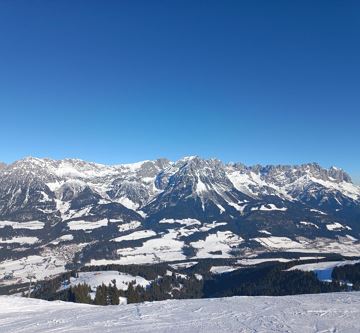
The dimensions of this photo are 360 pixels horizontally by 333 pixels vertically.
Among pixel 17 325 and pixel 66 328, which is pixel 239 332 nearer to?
pixel 66 328

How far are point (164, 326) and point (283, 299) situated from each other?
21.5m

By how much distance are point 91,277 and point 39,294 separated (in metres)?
29.1

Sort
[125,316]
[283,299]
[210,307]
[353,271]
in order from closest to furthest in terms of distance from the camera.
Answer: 1. [125,316]
2. [210,307]
3. [283,299]
4. [353,271]

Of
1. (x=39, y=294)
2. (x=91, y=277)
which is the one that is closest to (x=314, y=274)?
(x=91, y=277)

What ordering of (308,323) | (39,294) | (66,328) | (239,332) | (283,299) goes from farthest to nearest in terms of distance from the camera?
(39,294) < (283,299) < (66,328) < (308,323) < (239,332)

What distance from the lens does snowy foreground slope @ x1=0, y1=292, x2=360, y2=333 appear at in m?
38.5

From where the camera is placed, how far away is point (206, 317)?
146 feet

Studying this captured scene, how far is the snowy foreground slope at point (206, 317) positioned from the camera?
3850 cm

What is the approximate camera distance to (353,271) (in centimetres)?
18575

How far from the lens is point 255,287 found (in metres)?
195

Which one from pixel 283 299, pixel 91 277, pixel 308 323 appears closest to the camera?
pixel 308 323

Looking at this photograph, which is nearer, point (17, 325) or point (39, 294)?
point (17, 325)

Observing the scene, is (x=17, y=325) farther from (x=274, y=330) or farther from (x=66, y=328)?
(x=274, y=330)

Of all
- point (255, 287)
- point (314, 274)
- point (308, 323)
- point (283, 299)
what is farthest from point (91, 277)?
point (308, 323)
